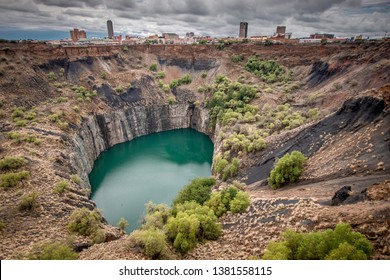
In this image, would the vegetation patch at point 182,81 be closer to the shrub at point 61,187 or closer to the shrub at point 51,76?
the shrub at point 51,76

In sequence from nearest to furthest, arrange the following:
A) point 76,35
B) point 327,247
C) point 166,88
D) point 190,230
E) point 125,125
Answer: point 327,247 < point 190,230 < point 125,125 < point 166,88 < point 76,35

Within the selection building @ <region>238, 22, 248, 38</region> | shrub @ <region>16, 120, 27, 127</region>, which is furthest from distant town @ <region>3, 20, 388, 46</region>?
shrub @ <region>16, 120, 27, 127</region>

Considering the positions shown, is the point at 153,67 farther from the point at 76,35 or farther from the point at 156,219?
the point at 156,219

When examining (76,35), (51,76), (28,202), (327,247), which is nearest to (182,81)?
(51,76)

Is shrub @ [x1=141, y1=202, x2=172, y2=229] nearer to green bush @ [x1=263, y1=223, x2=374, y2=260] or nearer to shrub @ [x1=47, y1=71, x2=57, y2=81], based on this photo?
green bush @ [x1=263, y1=223, x2=374, y2=260]

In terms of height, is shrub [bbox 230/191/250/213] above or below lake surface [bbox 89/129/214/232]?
above
